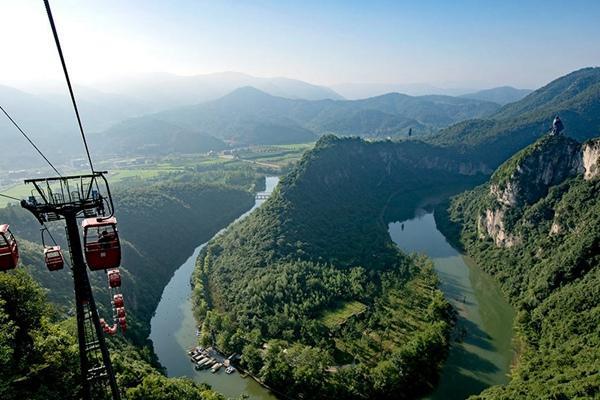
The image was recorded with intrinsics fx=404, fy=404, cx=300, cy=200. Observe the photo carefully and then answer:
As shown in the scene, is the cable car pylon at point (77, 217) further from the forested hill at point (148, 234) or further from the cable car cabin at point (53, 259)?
the forested hill at point (148, 234)

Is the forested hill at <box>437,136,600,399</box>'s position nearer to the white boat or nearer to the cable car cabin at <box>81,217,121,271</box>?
the white boat

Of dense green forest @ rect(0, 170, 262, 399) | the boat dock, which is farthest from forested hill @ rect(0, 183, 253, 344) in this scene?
the boat dock

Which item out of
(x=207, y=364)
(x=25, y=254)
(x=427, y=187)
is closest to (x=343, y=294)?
(x=207, y=364)

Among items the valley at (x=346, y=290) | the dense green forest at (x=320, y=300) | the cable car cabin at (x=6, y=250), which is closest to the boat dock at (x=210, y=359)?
the valley at (x=346, y=290)

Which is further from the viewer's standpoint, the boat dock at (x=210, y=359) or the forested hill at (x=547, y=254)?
the boat dock at (x=210, y=359)

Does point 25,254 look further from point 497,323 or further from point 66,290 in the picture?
point 497,323

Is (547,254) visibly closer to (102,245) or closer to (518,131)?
(102,245)

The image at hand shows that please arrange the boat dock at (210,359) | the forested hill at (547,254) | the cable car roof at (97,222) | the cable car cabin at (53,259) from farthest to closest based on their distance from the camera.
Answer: the boat dock at (210,359) < the forested hill at (547,254) < the cable car cabin at (53,259) < the cable car roof at (97,222)
